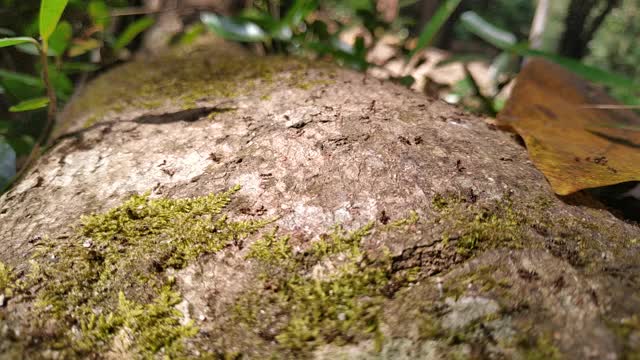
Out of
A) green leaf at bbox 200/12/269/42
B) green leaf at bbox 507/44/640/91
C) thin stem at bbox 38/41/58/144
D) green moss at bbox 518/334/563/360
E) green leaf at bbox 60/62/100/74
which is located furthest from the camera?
green leaf at bbox 200/12/269/42

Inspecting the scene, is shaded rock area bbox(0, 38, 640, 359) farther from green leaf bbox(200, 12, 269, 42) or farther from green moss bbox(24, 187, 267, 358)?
green leaf bbox(200, 12, 269, 42)

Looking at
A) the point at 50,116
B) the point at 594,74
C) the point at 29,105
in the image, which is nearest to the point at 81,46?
the point at 50,116

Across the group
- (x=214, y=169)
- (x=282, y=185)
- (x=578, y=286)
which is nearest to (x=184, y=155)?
(x=214, y=169)

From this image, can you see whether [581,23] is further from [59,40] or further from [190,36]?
[59,40]

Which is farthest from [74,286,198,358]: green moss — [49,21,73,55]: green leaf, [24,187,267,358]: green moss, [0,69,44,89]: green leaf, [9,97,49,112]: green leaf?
[49,21,73,55]: green leaf

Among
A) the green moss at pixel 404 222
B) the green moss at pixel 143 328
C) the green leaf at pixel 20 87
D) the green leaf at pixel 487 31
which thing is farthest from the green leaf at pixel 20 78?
the green leaf at pixel 487 31

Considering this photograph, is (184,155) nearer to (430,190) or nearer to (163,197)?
(163,197)
